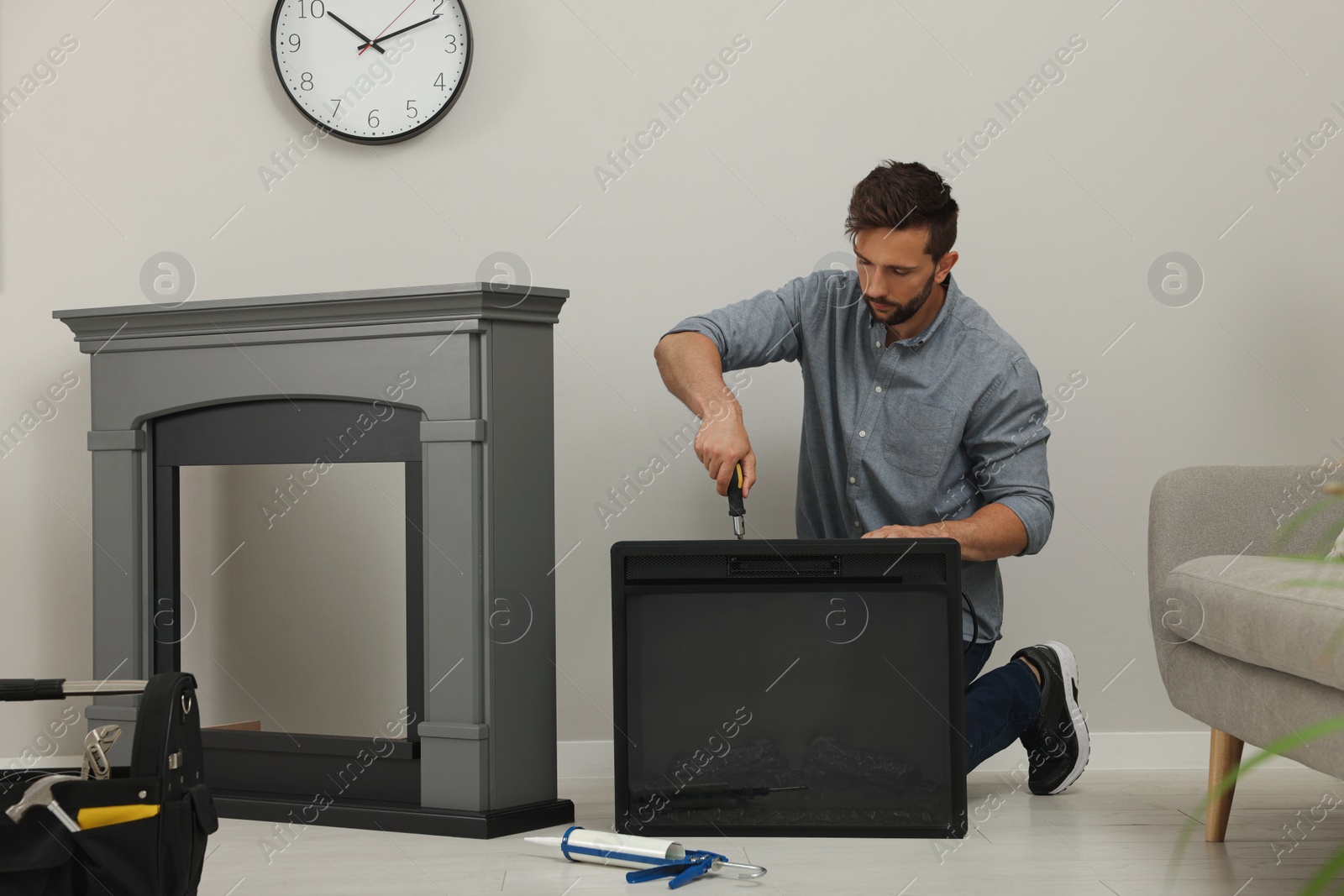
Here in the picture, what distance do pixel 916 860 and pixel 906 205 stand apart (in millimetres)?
910

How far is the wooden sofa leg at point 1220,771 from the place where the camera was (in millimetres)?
1428

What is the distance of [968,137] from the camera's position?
2.04 meters

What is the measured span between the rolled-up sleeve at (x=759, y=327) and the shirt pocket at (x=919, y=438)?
0.22m

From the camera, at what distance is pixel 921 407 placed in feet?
5.66

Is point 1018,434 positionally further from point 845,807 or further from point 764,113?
point 764,113

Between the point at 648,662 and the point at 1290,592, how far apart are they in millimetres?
751

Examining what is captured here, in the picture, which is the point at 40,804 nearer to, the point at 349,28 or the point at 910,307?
the point at 910,307

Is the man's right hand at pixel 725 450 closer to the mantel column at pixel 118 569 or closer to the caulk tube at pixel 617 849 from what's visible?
the caulk tube at pixel 617 849

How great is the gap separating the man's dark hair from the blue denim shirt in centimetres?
11

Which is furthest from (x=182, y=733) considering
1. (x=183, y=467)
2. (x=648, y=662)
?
(x=183, y=467)

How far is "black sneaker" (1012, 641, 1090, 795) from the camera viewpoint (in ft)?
5.91

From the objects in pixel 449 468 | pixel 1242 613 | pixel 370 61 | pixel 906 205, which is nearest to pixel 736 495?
pixel 449 468

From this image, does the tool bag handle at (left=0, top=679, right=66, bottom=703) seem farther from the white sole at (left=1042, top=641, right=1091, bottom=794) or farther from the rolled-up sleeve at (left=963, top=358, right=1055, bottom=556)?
the white sole at (left=1042, top=641, right=1091, bottom=794)

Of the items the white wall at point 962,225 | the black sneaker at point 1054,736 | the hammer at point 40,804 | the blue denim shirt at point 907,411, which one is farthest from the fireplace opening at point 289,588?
the black sneaker at point 1054,736
